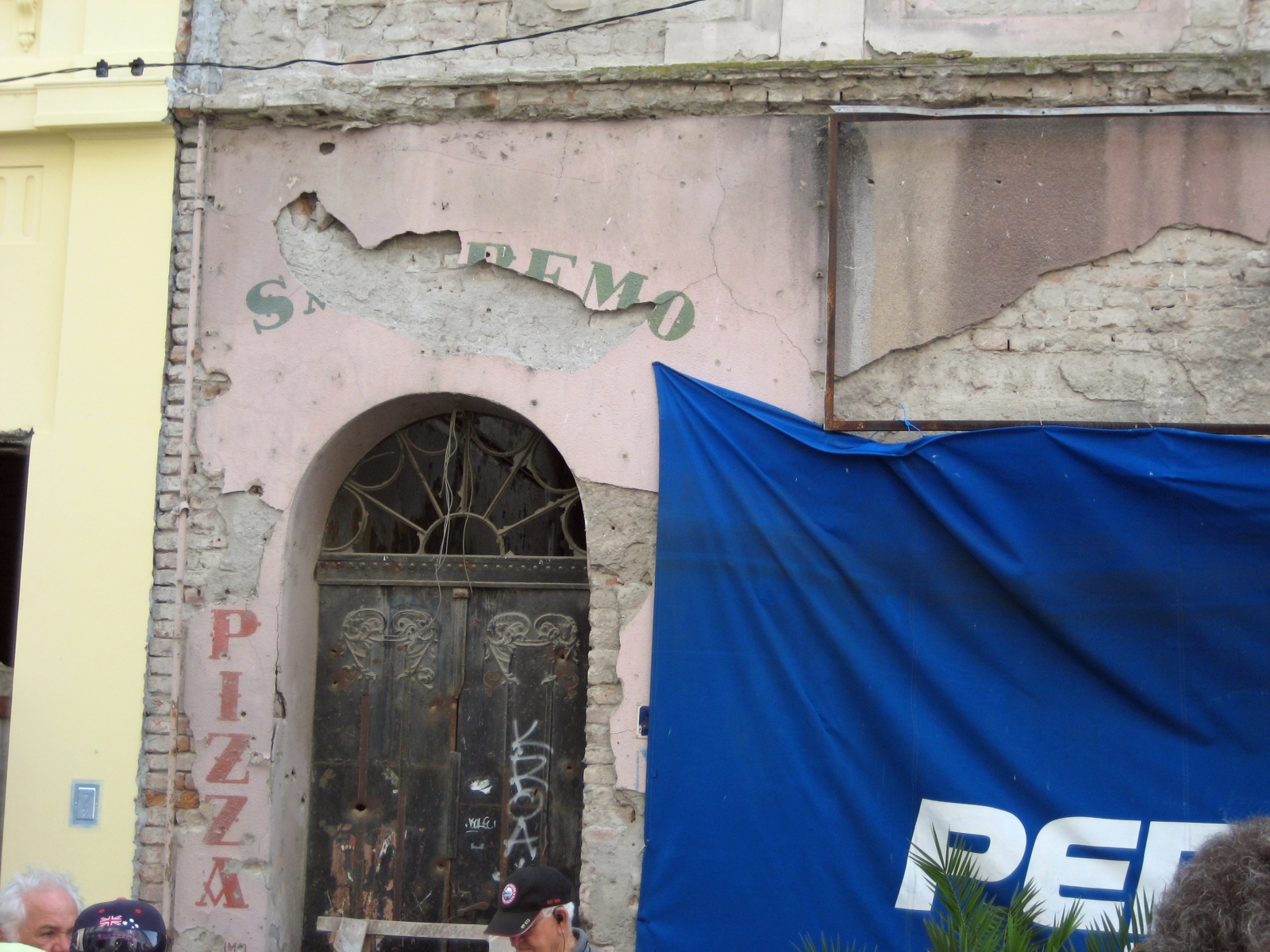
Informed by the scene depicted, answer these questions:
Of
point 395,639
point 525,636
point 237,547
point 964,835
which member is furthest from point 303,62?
point 964,835

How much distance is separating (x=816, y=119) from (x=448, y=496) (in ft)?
7.92

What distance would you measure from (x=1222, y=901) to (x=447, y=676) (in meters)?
4.02

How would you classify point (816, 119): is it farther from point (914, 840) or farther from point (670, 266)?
point (914, 840)

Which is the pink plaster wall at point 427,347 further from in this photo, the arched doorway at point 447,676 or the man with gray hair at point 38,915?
the man with gray hair at point 38,915

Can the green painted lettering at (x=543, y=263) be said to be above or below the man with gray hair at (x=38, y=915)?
above

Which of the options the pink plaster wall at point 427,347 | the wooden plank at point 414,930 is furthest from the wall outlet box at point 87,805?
the wooden plank at point 414,930

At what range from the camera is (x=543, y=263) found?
513cm

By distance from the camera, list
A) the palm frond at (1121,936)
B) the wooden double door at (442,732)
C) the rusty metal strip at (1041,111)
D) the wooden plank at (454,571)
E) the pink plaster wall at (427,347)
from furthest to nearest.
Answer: the wooden plank at (454,571)
the wooden double door at (442,732)
the pink plaster wall at (427,347)
the rusty metal strip at (1041,111)
the palm frond at (1121,936)

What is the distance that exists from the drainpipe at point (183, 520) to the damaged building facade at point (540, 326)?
19 millimetres

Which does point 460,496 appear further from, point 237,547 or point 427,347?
point 237,547

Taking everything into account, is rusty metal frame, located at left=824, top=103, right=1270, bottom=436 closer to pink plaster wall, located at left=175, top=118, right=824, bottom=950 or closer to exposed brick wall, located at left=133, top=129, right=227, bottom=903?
pink plaster wall, located at left=175, top=118, right=824, bottom=950

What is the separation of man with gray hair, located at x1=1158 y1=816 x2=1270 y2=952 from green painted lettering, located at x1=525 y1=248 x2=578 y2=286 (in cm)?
378

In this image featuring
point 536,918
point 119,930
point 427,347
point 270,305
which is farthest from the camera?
point 270,305

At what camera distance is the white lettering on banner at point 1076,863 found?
14.4 ft
